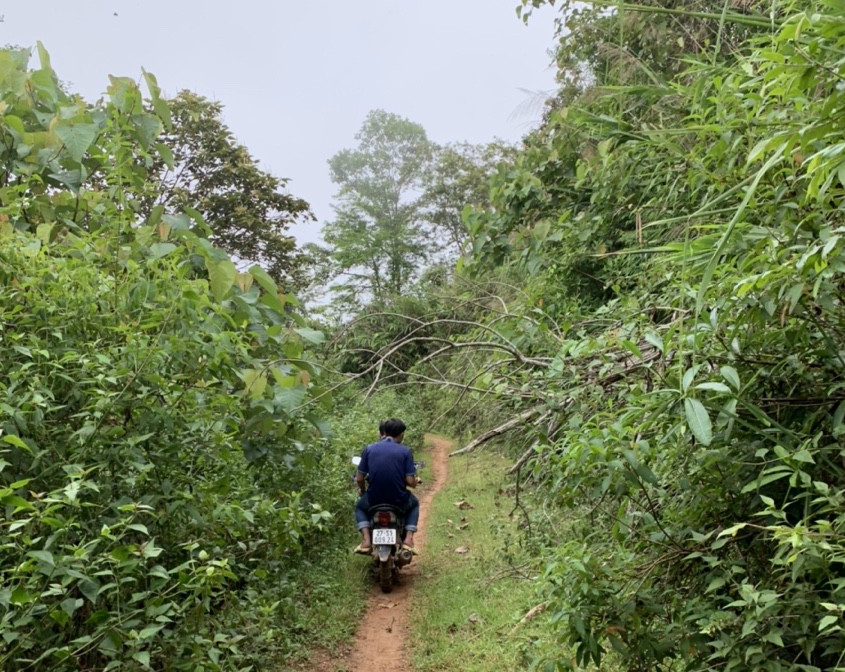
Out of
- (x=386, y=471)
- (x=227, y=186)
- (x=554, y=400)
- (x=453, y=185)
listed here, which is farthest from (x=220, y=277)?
(x=453, y=185)

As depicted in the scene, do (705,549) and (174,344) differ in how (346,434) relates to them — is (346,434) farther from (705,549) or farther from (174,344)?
(705,549)

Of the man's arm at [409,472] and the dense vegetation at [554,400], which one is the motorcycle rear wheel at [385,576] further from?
the dense vegetation at [554,400]

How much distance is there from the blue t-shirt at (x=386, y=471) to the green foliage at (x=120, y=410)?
86.6 inches

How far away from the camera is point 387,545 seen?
18.2ft

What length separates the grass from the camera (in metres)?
3.96

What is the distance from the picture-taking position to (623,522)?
7.02ft

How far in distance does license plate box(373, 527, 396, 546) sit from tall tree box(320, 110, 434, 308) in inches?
747

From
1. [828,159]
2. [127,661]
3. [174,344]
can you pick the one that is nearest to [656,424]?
[828,159]

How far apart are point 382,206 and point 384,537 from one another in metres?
24.3

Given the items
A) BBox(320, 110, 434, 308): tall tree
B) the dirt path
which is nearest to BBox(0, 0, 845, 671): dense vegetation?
the dirt path

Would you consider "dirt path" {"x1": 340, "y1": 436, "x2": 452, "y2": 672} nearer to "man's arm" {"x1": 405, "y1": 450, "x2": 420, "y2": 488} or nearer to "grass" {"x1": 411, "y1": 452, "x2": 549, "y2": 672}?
"grass" {"x1": 411, "y1": 452, "x2": 549, "y2": 672}

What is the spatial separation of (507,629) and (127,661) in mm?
2762

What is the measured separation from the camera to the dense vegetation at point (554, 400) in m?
1.74

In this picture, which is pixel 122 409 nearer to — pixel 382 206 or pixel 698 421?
pixel 698 421
